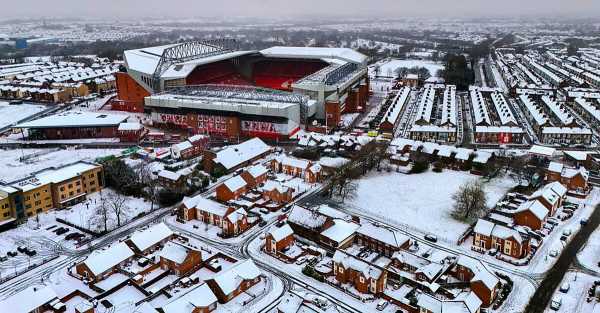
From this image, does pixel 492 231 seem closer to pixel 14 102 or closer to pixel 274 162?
pixel 274 162

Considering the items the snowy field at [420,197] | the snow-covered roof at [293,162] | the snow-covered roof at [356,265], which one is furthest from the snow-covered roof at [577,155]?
the snow-covered roof at [356,265]

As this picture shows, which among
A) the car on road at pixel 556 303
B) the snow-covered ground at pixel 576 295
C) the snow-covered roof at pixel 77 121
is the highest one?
the snow-covered roof at pixel 77 121

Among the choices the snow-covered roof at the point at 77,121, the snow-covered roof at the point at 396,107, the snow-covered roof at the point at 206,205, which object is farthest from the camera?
the snow-covered roof at the point at 396,107

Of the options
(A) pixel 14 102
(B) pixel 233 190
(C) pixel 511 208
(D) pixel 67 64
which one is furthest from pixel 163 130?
(D) pixel 67 64

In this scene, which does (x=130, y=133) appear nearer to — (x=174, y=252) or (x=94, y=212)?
(x=94, y=212)

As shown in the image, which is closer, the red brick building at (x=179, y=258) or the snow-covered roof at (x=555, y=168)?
the red brick building at (x=179, y=258)

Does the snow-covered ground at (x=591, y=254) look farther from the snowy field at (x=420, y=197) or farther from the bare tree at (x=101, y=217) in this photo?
the bare tree at (x=101, y=217)
